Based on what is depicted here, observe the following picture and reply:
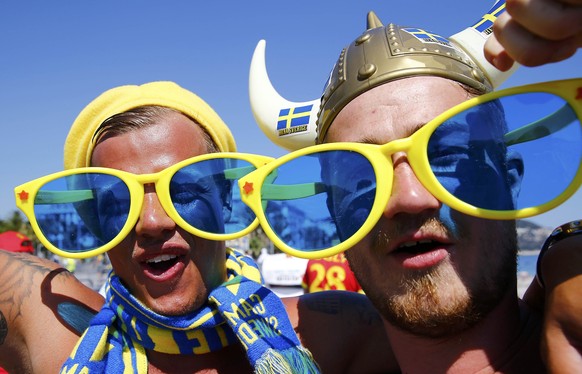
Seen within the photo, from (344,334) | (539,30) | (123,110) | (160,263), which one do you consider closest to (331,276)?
(344,334)

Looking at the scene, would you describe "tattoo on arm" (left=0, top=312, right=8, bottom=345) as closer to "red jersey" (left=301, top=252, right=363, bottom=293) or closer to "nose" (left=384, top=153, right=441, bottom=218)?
"nose" (left=384, top=153, right=441, bottom=218)

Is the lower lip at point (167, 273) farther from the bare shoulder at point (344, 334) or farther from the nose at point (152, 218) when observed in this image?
the bare shoulder at point (344, 334)

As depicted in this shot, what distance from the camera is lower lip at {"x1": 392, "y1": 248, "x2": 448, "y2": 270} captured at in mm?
1381

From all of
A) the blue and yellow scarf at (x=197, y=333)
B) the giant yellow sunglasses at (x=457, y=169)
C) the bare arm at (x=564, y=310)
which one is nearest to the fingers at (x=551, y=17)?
the giant yellow sunglasses at (x=457, y=169)

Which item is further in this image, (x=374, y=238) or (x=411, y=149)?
(x=374, y=238)

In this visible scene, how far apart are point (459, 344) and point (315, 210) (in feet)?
1.91

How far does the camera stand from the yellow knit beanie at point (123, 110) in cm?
211

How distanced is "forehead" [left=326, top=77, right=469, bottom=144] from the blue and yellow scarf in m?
0.80

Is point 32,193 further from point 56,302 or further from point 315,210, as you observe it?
point 315,210

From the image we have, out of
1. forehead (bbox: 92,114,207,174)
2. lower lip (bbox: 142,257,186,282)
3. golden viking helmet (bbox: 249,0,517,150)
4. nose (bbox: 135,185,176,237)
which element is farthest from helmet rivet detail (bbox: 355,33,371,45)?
lower lip (bbox: 142,257,186,282)

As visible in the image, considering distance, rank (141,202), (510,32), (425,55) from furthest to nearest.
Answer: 1. (141,202)
2. (425,55)
3. (510,32)

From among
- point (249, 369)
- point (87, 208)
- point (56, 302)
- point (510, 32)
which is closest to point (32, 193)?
point (87, 208)

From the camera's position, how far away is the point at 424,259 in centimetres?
139

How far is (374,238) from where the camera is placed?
1498 millimetres
